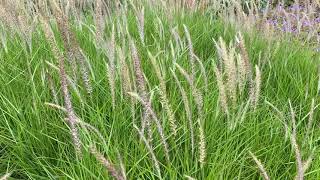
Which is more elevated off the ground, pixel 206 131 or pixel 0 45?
pixel 0 45

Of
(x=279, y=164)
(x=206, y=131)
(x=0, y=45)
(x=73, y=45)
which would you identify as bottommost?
(x=279, y=164)

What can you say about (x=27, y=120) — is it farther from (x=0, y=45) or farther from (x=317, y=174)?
(x=317, y=174)

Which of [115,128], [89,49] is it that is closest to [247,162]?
[115,128]

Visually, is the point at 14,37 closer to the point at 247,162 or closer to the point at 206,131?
the point at 206,131

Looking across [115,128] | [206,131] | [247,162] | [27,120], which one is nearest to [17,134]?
[27,120]

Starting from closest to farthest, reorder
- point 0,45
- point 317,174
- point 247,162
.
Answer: point 317,174
point 247,162
point 0,45

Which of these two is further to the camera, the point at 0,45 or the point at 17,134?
the point at 0,45

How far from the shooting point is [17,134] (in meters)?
1.97

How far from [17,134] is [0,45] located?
2.75ft

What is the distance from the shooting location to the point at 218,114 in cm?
187

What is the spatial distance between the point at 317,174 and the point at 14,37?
1840 mm

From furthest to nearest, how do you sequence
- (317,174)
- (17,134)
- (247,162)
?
(17,134), (247,162), (317,174)

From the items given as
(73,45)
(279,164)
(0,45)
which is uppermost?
(73,45)

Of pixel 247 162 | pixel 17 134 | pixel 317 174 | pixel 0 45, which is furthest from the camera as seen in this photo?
pixel 0 45
